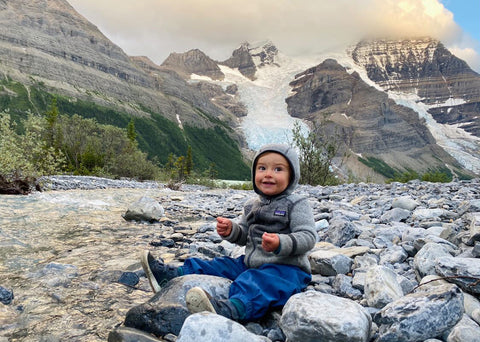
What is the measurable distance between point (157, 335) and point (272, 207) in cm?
146

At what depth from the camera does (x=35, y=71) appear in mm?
112625

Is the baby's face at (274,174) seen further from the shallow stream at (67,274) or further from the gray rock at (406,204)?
the gray rock at (406,204)

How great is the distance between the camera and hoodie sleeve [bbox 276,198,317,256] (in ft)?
8.15

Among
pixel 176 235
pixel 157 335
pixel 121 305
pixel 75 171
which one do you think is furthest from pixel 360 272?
pixel 75 171

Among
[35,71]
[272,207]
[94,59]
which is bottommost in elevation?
[272,207]

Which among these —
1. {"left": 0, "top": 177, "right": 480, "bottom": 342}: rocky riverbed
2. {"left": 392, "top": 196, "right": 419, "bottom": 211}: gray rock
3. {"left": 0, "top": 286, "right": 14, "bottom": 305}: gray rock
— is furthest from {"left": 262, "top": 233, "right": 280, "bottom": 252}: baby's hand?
{"left": 392, "top": 196, "right": 419, "bottom": 211}: gray rock

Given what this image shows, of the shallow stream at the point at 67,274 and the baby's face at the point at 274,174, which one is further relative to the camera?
the baby's face at the point at 274,174

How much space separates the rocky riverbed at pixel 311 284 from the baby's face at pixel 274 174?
0.77 meters

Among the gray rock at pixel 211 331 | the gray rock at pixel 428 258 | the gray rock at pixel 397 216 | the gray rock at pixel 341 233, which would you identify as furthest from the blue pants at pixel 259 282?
the gray rock at pixel 397 216

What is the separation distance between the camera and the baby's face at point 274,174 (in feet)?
9.58

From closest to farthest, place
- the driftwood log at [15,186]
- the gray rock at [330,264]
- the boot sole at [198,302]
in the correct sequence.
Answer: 1. the boot sole at [198,302]
2. the gray rock at [330,264]
3. the driftwood log at [15,186]

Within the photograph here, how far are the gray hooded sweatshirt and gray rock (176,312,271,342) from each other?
38.2 inches

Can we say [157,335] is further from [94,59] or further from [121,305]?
[94,59]

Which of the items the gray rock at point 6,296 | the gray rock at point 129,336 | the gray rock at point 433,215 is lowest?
the gray rock at point 6,296
